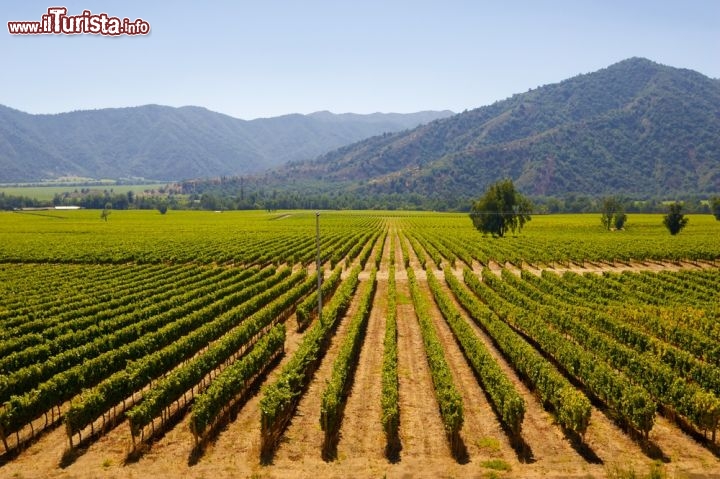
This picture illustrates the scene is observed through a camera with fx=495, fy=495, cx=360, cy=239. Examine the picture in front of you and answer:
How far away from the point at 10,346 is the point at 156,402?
1372 centimetres

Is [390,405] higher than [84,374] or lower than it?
lower

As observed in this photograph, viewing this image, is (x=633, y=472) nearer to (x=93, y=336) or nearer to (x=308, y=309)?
(x=308, y=309)

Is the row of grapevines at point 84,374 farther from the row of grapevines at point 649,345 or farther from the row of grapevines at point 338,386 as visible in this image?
the row of grapevines at point 649,345

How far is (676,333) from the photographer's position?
1232 inches

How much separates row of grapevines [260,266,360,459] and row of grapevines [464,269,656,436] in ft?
45.1

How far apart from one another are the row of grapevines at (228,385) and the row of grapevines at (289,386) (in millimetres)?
1428

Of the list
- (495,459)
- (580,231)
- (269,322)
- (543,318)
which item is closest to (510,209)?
(580,231)

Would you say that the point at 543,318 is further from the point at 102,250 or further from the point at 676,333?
the point at 102,250

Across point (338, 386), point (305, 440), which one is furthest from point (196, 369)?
point (338, 386)

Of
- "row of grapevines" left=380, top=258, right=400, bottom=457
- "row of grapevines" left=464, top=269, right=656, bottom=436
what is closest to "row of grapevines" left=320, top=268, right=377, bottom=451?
"row of grapevines" left=380, top=258, right=400, bottom=457

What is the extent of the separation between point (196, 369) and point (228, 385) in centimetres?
348

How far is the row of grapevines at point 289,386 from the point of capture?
1981cm

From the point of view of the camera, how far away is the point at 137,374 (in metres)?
23.6

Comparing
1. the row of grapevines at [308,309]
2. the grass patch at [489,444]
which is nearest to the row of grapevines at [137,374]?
the row of grapevines at [308,309]
